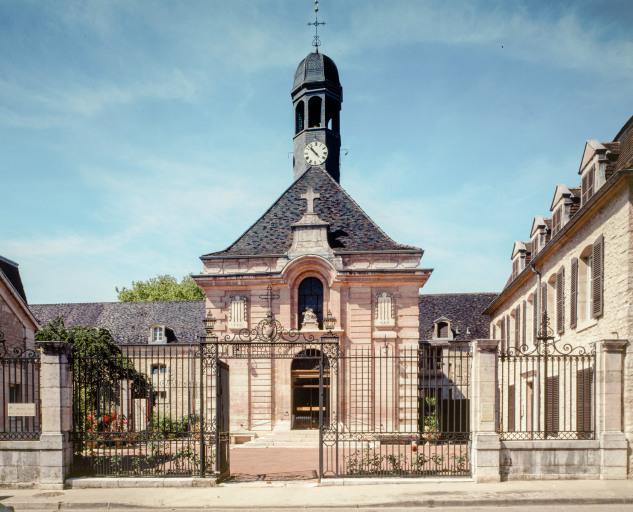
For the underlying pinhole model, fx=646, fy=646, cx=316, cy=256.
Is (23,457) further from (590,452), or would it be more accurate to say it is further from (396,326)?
(396,326)

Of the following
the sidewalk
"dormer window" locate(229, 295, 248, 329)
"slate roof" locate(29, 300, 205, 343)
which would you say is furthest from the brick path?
"slate roof" locate(29, 300, 205, 343)

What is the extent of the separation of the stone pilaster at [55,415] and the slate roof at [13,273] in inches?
443

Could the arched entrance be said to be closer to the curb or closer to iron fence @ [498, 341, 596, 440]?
iron fence @ [498, 341, 596, 440]

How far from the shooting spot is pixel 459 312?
4378 centimetres

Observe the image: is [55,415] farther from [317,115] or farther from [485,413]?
[317,115]

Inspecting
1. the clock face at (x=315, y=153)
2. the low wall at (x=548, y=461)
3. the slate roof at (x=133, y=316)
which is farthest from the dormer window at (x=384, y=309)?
the slate roof at (x=133, y=316)

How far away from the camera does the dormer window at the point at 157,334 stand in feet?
136

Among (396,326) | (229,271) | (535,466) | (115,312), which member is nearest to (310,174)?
(229,271)

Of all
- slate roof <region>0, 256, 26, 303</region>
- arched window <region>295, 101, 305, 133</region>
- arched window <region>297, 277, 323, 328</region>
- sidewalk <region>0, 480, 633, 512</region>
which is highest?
arched window <region>295, 101, 305, 133</region>

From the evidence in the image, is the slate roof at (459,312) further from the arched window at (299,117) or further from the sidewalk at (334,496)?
the sidewalk at (334,496)

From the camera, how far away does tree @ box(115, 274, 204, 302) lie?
58.5 metres

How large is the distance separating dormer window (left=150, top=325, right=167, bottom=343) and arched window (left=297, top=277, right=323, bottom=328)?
1538cm

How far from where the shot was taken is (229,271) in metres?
29.0

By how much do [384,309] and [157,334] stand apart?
19.3m
